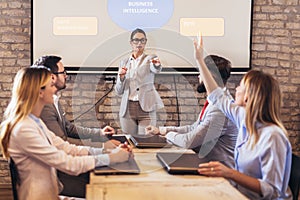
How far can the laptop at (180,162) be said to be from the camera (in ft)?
6.12

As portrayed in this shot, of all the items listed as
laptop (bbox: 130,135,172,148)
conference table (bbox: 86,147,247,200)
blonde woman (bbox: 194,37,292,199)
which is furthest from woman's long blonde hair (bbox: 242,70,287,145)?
laptop (bbox: 130,135,172,148)

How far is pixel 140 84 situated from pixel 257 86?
7.32 feet

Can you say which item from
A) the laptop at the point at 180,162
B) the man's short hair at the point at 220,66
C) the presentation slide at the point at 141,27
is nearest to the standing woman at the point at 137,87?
the presentation slide at the point at 141,27

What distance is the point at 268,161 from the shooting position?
1.82m

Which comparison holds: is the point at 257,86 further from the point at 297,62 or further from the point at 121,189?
the point at 297,62

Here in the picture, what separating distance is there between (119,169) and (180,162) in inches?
11.4

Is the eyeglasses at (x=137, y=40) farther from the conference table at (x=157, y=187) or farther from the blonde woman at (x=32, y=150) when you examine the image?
the conference table at (x=157, y=187)

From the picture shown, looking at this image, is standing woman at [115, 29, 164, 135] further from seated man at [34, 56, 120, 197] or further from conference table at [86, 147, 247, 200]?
conference table at [86, 147, 247, 200]

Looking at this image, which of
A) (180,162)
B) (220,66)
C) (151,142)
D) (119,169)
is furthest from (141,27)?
(119,169)

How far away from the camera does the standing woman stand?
160 inches

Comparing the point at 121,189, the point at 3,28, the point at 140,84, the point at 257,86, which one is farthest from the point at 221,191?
the point at 3,28

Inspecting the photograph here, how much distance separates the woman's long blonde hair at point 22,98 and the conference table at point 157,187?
15.1 inches

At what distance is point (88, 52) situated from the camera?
429cm

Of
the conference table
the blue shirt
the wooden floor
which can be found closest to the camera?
the conference table
